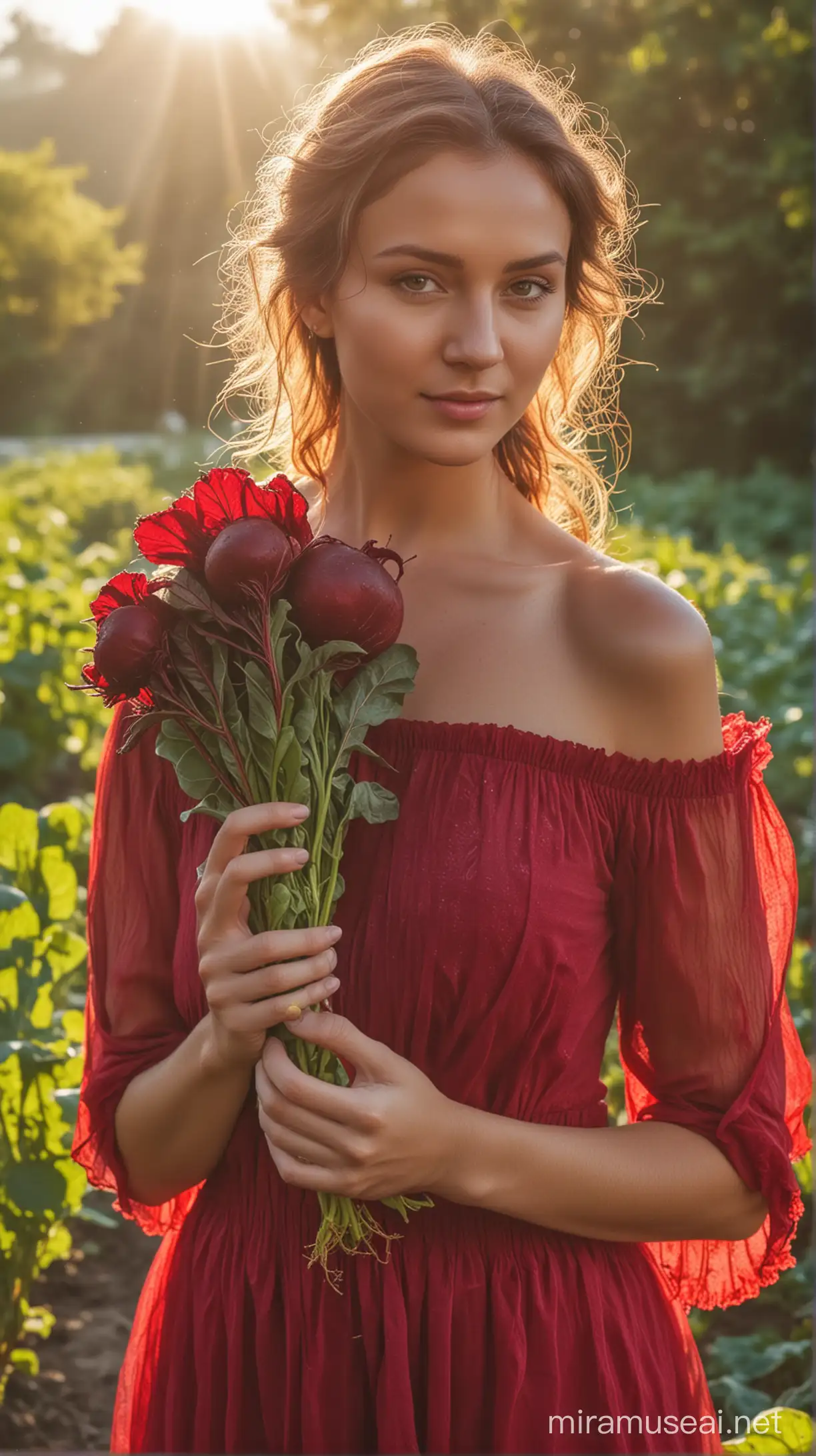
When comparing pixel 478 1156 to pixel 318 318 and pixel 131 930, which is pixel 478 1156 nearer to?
pixel 131 930

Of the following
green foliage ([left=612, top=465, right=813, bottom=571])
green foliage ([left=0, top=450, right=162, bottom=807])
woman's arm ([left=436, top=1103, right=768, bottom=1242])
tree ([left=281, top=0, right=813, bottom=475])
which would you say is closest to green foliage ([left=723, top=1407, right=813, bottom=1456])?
woman's arm ([left=436, top=1103, right=768, bottom=1242])

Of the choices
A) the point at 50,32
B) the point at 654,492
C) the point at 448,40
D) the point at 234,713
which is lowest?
the point at 234,713

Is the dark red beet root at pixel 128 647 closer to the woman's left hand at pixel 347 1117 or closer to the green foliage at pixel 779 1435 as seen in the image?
the woman's left hand at pixel 347 1117

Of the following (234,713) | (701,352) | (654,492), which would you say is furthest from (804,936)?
(701,352)

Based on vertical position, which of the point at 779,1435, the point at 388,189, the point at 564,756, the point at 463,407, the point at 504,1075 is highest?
the point at 388,189

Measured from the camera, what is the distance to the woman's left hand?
1276mm

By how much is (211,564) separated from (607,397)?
3.25 feet

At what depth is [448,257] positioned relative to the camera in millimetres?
1405

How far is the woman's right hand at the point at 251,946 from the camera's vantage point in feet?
4.10

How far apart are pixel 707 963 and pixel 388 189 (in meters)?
0.86

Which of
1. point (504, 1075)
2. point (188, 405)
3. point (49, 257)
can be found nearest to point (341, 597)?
point (504, 1075)

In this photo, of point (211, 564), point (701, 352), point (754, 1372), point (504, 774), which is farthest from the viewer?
point (701, 352)

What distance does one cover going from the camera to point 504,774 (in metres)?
1.48

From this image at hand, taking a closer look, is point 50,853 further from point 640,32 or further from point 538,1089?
point 640,32
